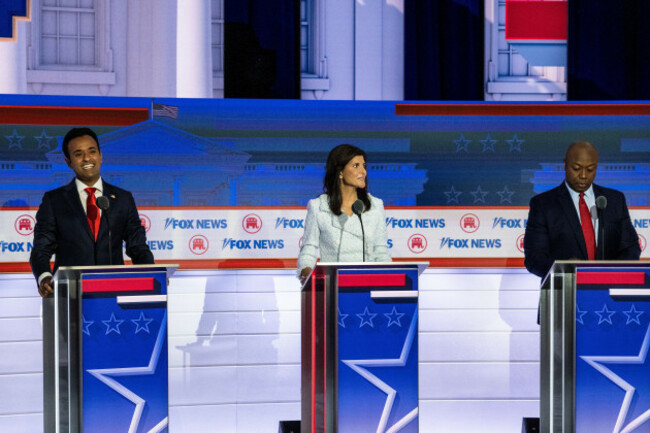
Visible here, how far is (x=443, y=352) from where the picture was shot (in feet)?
15.3

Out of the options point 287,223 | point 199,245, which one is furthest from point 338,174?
point 199,245

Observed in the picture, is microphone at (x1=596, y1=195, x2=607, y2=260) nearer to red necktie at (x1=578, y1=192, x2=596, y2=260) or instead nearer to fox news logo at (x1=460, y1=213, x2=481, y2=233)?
red necktie at (x1=578, y1=192, x2=596, y2=260)

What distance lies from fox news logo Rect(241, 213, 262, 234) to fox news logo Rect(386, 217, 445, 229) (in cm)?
92

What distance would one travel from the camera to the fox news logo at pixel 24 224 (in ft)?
17.6

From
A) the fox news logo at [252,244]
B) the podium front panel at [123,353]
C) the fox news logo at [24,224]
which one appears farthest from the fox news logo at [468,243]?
the podium front panel at [123,353]

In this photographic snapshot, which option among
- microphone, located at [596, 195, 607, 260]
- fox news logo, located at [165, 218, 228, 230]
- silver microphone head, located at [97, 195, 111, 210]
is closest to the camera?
silver microphone head, located at [97, 195, 111, 210]

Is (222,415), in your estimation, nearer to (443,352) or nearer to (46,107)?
(443,352)

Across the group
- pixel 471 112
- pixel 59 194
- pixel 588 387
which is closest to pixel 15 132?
pixel 59 194

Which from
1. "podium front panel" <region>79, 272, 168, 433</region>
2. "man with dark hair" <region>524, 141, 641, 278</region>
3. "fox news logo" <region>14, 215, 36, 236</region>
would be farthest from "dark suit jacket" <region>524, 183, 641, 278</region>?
"fox news logo" <region>14, 215, 36, 236</region>

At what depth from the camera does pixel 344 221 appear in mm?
3398

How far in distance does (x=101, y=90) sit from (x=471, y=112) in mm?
2738

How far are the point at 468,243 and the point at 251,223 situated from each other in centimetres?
156

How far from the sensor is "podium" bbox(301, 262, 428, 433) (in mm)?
2818

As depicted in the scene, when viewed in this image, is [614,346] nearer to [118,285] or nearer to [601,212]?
[601,212]
